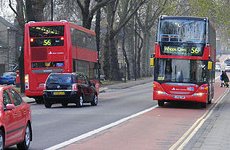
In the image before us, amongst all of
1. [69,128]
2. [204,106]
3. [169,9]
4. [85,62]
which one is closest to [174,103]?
[204,106]

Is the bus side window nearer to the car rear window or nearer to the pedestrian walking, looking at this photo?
the car rear window

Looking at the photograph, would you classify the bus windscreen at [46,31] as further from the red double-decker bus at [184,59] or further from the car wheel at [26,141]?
the car wheel at [26,141]

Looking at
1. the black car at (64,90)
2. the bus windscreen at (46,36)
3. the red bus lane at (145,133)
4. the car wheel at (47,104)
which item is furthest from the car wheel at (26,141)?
the bus windscreen at (46,36)

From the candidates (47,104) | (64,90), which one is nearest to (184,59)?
(64,90)

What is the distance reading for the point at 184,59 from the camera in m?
28.0

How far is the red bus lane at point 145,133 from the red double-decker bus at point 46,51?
8639 millimetres

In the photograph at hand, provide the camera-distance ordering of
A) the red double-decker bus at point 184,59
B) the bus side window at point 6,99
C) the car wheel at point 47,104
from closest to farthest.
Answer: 1. the bus side window at point 6,99
2. the red double-decker bus at point 184,59
3. the car wheel at point 47,104

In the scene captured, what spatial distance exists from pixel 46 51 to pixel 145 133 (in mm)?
15658

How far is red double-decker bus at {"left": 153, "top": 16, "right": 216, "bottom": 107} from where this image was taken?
2791cm

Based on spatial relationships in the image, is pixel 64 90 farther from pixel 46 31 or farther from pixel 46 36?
pixel 46 31

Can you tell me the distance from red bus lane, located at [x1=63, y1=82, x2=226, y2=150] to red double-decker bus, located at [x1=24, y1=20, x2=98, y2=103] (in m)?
8.64

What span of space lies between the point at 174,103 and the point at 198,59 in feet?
17.5

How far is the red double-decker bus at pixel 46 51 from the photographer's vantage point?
31.5 metres

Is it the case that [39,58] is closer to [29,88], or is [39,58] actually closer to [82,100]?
[29,88]
